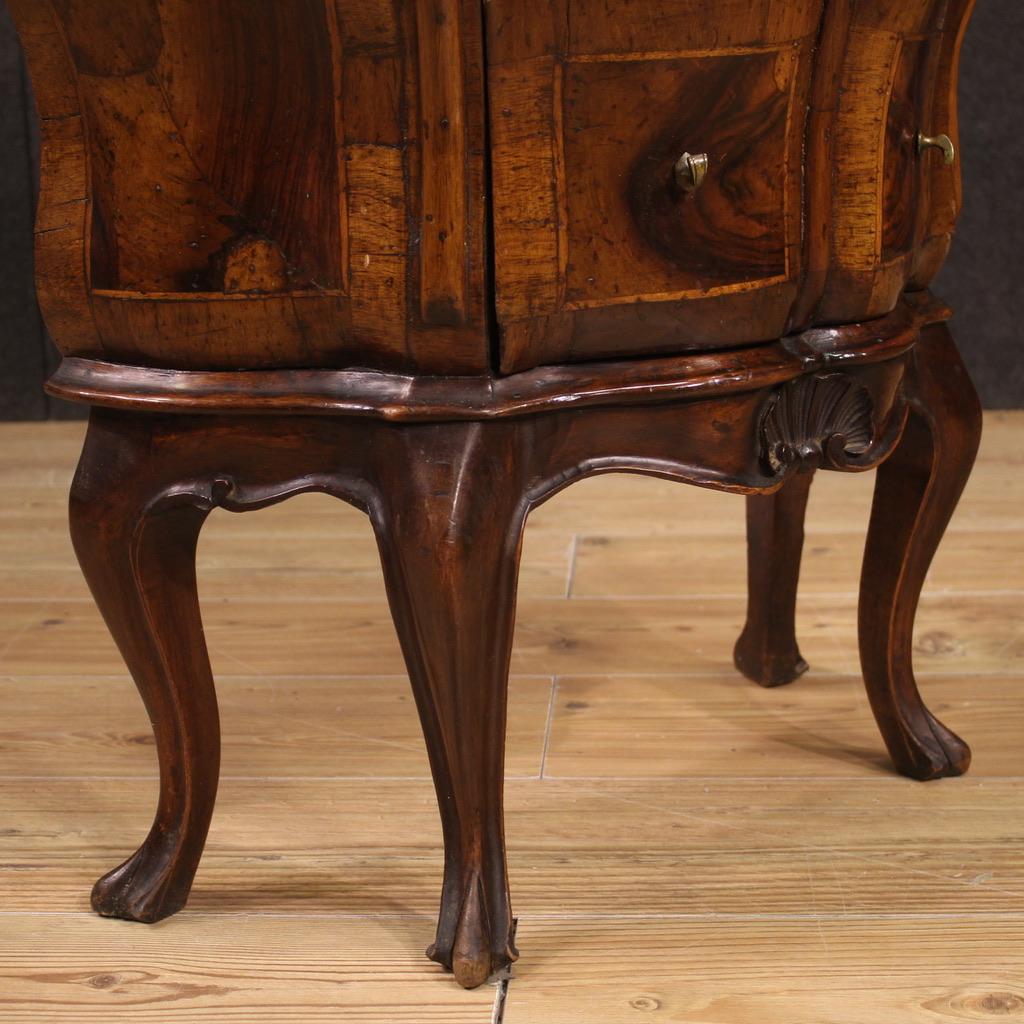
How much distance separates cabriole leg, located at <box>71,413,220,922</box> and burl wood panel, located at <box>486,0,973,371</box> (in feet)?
0.93

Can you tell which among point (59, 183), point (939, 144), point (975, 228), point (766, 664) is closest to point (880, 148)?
point (939, 144)

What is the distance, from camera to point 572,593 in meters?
1.87

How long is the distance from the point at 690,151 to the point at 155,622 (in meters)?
0.49

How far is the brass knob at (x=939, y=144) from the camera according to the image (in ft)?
3.67

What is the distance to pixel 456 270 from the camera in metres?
0.91

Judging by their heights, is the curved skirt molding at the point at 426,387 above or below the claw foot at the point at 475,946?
above

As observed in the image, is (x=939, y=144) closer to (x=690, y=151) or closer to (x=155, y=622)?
(x=690, y=151)

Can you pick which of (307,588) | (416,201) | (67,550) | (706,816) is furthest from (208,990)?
(67,550)

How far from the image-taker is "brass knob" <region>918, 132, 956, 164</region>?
112 centimetres

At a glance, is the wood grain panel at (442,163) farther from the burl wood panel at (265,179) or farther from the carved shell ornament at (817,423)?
the carved shell ornament at (817,423)

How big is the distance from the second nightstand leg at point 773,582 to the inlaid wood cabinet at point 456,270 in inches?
15.7

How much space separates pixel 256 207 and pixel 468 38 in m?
0.17

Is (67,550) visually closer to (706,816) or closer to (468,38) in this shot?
(706,816)

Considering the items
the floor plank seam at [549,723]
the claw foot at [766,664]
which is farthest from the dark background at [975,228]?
the floor plank seam at [549,723]
